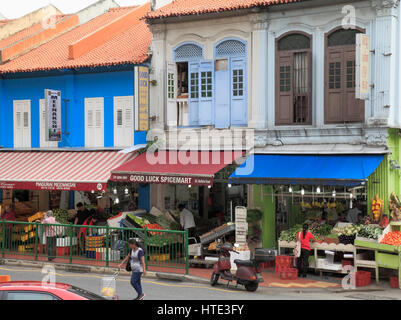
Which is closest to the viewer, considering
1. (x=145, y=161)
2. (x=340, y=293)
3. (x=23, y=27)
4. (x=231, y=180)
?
(x=340, y=293)

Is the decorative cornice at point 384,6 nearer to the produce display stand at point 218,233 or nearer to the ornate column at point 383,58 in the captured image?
the ornate column at point 383,58

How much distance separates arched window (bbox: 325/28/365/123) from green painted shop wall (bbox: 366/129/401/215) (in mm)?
1154

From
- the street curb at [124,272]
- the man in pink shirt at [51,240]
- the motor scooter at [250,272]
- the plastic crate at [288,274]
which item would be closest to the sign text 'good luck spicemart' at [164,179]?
the man in pink shirt at [51,240]

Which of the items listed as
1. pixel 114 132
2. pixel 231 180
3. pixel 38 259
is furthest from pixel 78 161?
pixel 231 180

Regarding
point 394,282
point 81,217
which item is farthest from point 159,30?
point 394,282

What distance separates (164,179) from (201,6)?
581 centimetres

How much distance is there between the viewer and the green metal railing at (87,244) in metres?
15.9

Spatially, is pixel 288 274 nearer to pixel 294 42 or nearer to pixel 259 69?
pixel 259 69

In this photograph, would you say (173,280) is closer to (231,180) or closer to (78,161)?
(231,180)

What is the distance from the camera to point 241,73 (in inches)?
704

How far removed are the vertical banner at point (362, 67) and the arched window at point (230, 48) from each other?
394cm

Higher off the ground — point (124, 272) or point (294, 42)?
point (294, 42)

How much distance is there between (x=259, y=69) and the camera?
17.4 metres

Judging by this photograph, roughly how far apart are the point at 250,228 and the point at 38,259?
6526 mm
